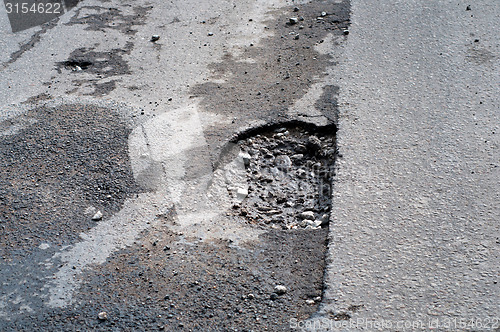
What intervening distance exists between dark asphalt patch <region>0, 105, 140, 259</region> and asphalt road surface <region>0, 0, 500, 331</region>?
15 mm

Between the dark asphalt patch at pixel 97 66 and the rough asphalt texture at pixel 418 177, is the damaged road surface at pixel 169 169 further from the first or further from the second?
the rough asphalt texture at pixel 418 177

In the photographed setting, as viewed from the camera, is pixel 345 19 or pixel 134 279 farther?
pixel 345 19

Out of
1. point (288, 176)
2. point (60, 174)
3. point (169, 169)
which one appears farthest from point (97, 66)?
point (288, 176)

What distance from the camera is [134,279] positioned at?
310 cm

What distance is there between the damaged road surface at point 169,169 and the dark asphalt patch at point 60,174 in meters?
0.01

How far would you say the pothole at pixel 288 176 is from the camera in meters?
3.67

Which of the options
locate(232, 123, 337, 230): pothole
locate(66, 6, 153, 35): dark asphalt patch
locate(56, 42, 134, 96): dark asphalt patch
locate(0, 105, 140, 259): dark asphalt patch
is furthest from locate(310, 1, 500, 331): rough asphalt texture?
locate(66, 6, 153, 35): dark asphalt patch

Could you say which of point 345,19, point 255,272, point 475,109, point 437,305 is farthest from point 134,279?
point 345,19

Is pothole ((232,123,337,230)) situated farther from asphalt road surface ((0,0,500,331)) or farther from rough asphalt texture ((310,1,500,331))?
rough asphalt texture ((310,1,500,331))

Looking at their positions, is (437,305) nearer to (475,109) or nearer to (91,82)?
(475,109)

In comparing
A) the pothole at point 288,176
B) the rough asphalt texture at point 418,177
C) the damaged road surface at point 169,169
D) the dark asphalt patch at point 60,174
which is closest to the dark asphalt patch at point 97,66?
the damaged road surface at point 169,169

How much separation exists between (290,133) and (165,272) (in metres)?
1.77

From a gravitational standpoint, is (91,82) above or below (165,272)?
above

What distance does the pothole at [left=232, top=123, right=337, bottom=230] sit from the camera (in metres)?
3.67
